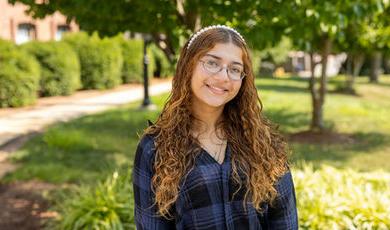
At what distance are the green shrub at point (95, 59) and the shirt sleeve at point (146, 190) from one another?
14.6m

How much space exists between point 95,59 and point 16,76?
4720 millimetres

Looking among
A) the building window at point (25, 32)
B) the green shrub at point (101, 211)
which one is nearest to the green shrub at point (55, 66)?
the building window at point (25, 32)

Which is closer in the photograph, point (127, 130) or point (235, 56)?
point (235, 56)

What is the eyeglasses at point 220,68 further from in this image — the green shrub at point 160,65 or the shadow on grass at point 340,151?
the green shrub at point 160,65

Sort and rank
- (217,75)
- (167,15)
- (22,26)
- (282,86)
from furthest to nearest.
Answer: (282,86)
(22,26)
(167,15)
(217,75)

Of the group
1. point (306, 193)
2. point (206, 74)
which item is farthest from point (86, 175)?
point (206, 74)

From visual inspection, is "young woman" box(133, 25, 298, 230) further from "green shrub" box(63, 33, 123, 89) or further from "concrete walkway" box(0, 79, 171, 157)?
"green shrub" box(63, 33, 123, 89)

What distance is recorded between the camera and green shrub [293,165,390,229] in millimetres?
4211

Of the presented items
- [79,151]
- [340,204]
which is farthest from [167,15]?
[79,151]

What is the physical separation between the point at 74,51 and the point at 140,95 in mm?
2518

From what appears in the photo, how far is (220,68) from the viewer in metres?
2.12

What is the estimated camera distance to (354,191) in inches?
188

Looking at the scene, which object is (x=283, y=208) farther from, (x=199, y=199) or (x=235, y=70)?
(x=235, y=70)

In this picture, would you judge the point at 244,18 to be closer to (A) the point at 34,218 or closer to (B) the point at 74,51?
(A) the point at 34,218
